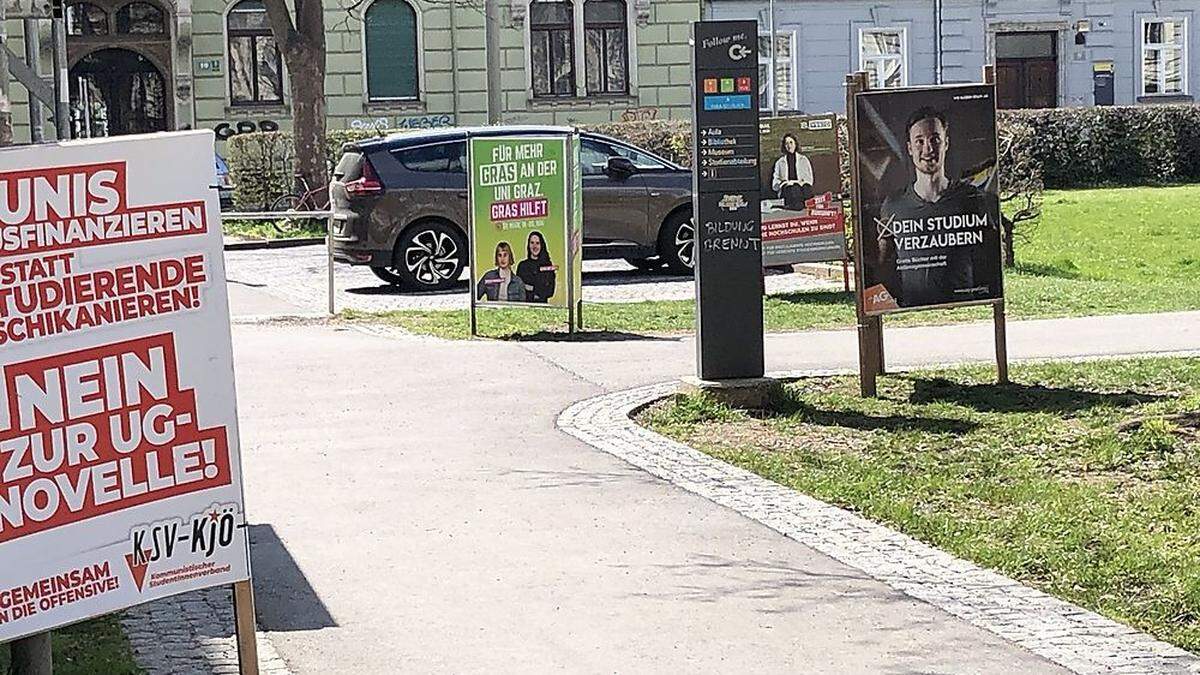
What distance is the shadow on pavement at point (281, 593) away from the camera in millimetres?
6613

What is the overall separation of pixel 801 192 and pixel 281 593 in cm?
1198

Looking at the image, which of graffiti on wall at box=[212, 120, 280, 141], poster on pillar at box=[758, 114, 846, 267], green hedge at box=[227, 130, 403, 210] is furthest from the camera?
graffiti on wall at box=[212, 120, 280, 141]

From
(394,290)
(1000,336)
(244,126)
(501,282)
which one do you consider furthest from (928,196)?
(244,126)

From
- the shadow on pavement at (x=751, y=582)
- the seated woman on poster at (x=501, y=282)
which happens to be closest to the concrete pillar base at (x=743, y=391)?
the shadow on pavement at (x=751, y=582)

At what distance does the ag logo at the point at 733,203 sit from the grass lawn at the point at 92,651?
518 cm

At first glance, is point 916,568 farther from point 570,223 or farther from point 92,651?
point 570,223

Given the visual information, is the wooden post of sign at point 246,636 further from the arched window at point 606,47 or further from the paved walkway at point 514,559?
the arched window at point 606,47

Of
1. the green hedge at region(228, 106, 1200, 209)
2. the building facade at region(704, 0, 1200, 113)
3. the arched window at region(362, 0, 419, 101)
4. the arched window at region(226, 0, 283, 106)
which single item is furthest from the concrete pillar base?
the arched window at region(226, 0, 283, 106)

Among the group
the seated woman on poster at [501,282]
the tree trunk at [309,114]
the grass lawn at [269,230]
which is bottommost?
the seated woman on poster at [501,282]

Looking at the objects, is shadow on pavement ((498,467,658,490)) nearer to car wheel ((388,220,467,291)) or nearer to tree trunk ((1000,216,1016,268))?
car wheel ((388,220,467,291))

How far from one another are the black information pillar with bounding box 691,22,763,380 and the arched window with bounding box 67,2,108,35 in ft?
99.2

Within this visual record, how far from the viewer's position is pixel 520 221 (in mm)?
15484

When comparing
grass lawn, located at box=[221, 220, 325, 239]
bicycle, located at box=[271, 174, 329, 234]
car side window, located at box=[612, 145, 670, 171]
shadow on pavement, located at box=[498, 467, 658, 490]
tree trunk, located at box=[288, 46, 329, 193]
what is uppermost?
tree trunk, located at box=[288, 46, 329, 193]

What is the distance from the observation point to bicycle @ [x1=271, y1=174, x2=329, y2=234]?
2822 cm
